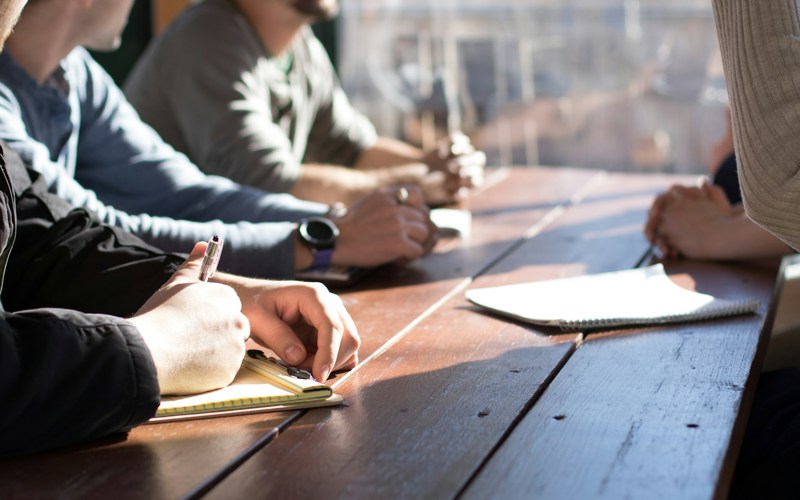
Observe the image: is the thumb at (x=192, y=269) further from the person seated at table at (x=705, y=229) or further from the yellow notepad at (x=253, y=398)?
the person seated at table at (x=705, y=229)

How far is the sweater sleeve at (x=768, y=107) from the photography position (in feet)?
3.33

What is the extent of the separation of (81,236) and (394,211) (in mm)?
532

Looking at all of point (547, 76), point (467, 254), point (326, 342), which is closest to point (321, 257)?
point (467, 254)

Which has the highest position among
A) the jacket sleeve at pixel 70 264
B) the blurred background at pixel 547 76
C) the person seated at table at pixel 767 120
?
the person seated at table at pixel 767 120

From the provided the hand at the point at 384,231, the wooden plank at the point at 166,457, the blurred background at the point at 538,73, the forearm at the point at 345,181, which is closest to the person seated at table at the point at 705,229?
the hand at the point at 384,231

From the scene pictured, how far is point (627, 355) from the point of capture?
1.10 m

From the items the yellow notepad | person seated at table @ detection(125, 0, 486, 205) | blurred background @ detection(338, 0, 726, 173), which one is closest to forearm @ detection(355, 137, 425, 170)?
person seated at table @ detection(125, 0, 486, 205)

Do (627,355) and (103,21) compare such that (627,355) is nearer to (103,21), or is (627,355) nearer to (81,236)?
(81,236)

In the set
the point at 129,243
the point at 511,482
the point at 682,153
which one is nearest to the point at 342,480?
the point at 511,482

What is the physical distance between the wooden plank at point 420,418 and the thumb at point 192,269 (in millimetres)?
184

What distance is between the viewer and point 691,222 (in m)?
1.68

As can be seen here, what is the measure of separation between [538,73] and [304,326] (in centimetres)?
376

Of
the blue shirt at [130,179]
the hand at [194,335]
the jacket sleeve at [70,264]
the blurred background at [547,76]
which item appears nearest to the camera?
the hand at [194,335]

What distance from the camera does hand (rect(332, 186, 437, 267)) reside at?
1558mm
